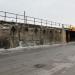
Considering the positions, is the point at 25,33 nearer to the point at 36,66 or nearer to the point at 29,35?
the point at 29,35

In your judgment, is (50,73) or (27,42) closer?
(50,73)

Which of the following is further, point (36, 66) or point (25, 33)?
point (25, 33)

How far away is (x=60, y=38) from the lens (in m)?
49.8

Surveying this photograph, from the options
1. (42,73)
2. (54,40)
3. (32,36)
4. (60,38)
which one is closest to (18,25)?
(32,36)

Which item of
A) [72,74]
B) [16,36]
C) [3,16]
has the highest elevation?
[3,16]

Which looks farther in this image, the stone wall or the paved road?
the stone wall

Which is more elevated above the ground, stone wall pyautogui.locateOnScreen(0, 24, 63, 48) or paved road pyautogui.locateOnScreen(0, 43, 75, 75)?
stone wall pyautogui.locateOnScreen(0, 24, 63, 48)

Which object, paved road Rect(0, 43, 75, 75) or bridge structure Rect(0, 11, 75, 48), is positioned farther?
bridge structure Rect(0, 11, 75, 48)

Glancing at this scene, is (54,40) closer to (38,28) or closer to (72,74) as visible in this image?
(38,28)

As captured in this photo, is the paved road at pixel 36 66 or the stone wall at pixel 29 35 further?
the stone wall at pixel 29 35

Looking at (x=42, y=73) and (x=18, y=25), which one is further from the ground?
(x=18, y=25)

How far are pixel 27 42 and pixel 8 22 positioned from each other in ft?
18.2

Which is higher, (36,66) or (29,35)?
(29,35)

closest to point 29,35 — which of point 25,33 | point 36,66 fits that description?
point 25,33
